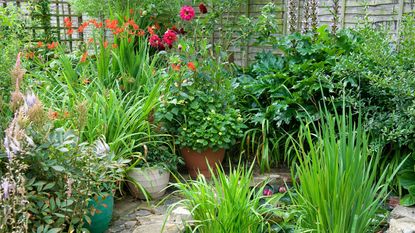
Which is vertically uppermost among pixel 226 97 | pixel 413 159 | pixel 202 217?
pixel 226 97

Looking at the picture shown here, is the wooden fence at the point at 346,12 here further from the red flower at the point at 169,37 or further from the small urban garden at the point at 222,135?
the red flower at the point at 169,37

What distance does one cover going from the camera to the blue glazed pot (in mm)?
2514

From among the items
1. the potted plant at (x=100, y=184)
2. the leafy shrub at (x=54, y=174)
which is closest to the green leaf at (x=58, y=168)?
the leafy shrub at (x=54, y=174)

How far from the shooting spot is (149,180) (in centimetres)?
313

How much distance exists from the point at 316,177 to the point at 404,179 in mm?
1005

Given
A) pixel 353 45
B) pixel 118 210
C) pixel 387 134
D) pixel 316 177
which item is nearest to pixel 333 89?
pixel 353 45

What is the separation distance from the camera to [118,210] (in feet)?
10.0

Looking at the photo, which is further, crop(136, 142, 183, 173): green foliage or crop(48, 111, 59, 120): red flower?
crop(136, 142, 183, 173): green foliage

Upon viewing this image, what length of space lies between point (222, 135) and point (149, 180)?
2.14 ft

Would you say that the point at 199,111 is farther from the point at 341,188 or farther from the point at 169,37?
the point at 341,188

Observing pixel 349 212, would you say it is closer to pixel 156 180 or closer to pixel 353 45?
pixel 156 180

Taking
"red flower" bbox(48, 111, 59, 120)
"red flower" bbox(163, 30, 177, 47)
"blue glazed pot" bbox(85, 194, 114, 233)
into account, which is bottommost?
"blue glazed pot" bbox(85, 194, 114, 233)

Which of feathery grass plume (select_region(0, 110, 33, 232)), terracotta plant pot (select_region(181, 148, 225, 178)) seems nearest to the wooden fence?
terracotta plant pot (select_region(181, 148, 225, 178))

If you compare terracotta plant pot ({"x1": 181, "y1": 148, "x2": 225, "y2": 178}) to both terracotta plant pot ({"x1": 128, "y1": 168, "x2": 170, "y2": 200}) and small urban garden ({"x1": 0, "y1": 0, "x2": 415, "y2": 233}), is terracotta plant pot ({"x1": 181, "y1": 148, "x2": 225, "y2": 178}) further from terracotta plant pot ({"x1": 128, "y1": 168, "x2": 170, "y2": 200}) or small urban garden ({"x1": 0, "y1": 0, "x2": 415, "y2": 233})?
terracotta plant pot ({"x1": 128, "y1": 168, "x2": 170, "y2": 200})
